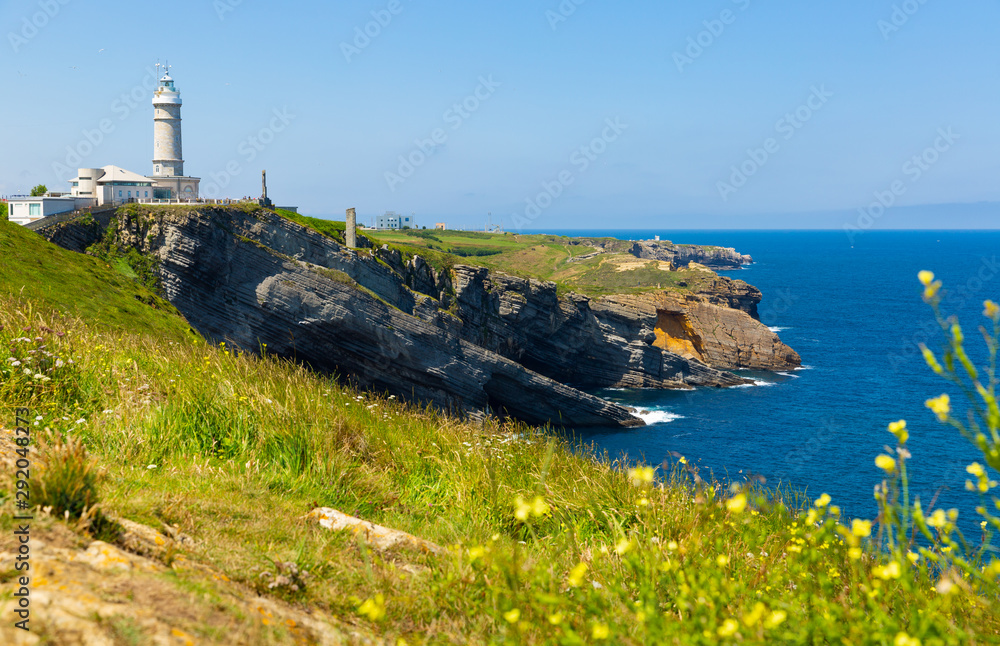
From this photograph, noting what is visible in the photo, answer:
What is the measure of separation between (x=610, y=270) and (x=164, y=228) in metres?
75.6

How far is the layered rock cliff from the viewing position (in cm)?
3747

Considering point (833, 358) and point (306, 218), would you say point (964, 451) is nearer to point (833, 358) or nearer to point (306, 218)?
point (833, 358)

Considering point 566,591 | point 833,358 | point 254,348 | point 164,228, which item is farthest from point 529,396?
point 566,591

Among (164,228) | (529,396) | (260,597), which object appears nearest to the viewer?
(260,597)

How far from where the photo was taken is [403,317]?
140ft

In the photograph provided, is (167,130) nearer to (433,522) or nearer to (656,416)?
(656,416)

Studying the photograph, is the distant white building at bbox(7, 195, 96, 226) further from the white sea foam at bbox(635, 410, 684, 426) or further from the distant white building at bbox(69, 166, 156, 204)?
the white sea foam at bbox(635, 410, 684, 426)

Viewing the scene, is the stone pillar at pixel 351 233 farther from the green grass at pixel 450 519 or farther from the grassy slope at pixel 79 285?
the green grass at pixel 450 519

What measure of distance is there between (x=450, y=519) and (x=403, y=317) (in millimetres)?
37967

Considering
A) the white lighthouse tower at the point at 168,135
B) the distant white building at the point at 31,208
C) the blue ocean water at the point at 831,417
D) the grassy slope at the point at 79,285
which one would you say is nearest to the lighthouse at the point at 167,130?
the white lighthouse tower at the point at 168,135

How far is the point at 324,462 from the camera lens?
5852 mm

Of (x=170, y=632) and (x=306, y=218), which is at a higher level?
(x=306, y=218)

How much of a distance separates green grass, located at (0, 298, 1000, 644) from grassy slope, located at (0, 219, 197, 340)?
584 inches

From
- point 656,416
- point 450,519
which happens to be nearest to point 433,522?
point 450,519
